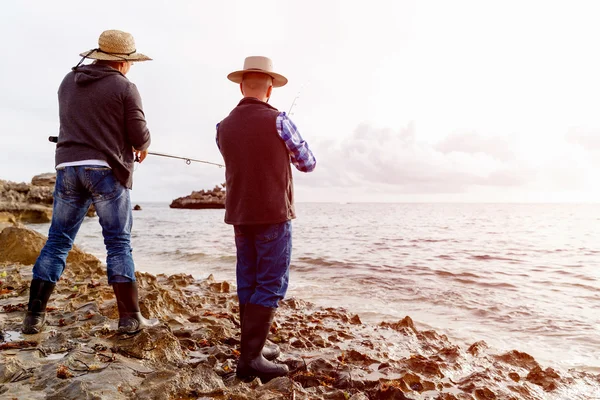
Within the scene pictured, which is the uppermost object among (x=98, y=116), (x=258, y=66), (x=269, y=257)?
(x=258, y=66)

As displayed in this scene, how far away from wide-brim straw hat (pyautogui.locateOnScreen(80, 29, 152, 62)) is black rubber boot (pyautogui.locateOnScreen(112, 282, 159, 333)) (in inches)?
79.9

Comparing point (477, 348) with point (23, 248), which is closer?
point (477, 348)

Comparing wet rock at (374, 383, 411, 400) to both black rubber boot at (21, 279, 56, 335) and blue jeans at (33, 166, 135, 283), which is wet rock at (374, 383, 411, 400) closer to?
blue jeans at (33, 166, 135, 283)

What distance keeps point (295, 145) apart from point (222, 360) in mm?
1953

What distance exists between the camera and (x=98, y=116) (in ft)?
11.6

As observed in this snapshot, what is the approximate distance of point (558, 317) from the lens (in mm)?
6660

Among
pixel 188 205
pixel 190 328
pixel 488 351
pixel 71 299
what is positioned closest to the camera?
pixel 190 328

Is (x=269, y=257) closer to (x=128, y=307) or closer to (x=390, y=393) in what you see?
(x=390, y=393)

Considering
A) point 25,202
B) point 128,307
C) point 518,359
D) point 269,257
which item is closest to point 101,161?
point 128,307

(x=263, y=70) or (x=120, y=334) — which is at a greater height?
(x=263, y=70)

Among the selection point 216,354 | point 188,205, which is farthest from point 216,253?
point 188,205

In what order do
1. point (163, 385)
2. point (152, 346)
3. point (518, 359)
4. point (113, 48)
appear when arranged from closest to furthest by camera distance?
point (163, 385) → point (152, 346) → point (113, 48) → point (518, 359)

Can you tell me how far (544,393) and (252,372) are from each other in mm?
2613

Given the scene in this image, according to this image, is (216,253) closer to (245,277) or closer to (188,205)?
(245,277)
